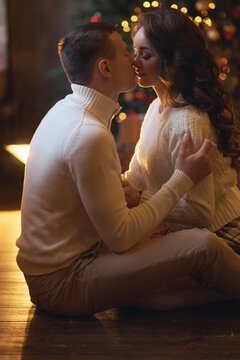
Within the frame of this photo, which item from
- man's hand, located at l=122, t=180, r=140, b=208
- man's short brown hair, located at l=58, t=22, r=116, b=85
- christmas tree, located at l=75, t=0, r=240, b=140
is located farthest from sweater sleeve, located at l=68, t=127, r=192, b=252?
christmas tree, located at l=75, t=0, r=240, b=140

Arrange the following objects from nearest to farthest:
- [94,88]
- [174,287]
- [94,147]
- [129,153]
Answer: [94,147]
[94,88]
[174,287]
[129,153]

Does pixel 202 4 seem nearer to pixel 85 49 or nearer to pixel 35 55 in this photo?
pixel 85 49

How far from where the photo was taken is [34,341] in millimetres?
1787

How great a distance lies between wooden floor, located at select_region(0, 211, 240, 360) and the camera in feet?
5.60

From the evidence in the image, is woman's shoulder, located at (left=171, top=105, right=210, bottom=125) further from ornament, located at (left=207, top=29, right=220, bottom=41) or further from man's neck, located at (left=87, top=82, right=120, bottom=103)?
ornament, located at (left=207, top=29, right=220, bottom=41)

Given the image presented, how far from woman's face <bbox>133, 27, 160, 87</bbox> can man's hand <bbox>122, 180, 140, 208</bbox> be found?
1.30 feet

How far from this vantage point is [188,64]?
6.18 feet

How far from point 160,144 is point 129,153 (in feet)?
5.70

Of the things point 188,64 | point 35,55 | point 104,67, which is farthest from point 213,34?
point 35,55

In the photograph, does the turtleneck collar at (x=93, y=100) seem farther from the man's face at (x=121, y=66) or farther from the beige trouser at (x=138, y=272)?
the beige trouser at (x=138, y=272)

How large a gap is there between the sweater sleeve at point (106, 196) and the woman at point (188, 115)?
0.21 m

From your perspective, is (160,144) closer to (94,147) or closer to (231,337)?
(94,147)

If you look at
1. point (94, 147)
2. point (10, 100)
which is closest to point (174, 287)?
point (94, 147)

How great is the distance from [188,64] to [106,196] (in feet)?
1.69
